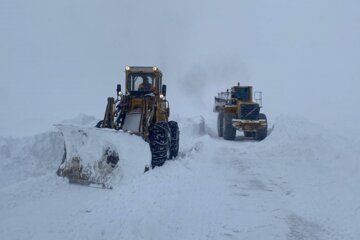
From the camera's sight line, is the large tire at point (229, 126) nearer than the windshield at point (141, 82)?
No

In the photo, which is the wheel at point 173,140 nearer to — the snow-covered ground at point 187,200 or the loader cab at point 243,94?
the snow-covered ground at point 187,200

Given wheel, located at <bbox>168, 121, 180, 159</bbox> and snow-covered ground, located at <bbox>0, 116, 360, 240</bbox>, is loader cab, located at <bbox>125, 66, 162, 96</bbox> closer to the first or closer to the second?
wheel, located at <bbox>168, 121, 180, 159</bbox>

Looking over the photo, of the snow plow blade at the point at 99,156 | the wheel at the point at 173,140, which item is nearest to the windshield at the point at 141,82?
the wheel at the point at 173,140

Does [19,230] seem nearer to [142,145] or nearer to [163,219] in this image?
[163,219]

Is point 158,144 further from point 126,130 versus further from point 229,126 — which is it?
point 229,126

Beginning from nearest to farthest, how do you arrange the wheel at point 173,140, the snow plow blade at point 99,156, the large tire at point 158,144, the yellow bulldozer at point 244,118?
the snow plow blade at point 99,156 → the large tire at point 158,144 → the wheel at point 173,140 → the yellow bulldozer at point 244,118

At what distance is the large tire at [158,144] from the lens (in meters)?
12.1

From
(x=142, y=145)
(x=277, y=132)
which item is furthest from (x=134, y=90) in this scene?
(x=277, y=132)

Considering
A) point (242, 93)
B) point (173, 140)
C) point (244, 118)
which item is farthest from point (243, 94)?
point (173, 140)

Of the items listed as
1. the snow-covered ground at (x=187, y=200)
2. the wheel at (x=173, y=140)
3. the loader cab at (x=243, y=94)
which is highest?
the loader cab at (x=243, y=94)

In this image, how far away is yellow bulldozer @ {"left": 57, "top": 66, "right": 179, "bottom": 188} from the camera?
33.8 feet

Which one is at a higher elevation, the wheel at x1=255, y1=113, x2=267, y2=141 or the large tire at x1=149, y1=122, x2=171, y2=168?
the large tire at x1=149, y1=122, x2=171, y2=168

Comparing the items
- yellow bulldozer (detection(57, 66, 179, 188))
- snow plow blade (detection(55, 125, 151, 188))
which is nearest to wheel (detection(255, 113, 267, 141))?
yellow bulldozer (detection(57, 66, 179, 188))

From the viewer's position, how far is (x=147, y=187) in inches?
376
